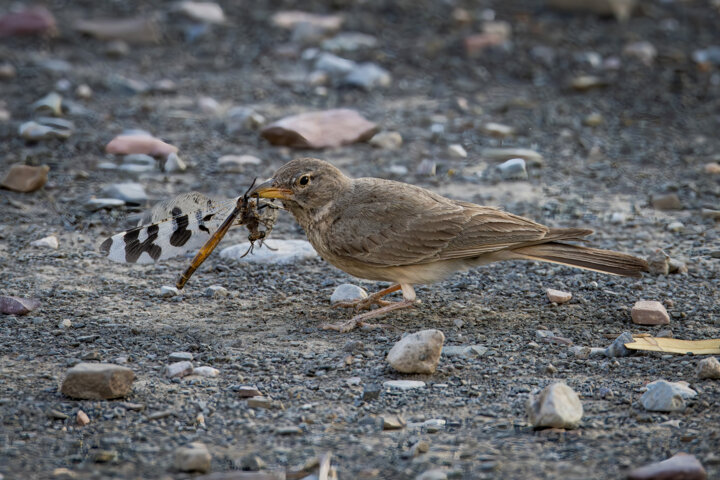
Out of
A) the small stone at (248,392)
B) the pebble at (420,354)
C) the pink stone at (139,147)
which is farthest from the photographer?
the pink stone at (139,147)

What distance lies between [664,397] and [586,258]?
144cm

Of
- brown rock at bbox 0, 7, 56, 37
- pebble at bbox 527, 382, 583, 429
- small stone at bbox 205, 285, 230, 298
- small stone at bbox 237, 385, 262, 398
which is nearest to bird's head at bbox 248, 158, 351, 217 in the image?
small stone at bbox 205, 285, 230, 298

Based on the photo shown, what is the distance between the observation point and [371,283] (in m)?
6.34

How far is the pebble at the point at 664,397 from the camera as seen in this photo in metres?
4.15

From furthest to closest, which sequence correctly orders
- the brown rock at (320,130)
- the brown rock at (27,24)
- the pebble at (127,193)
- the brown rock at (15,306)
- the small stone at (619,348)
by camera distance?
the brown rock at (27,24) < the brown rock at (320,130) < the pebble at (127,193) < the brown rock at (15,306) < the small stone at (619,348)

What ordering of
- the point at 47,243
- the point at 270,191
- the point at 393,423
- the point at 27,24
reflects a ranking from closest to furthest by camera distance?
the point at 393,423
the point at 270,191
the point at 47,243
the point at 27,24

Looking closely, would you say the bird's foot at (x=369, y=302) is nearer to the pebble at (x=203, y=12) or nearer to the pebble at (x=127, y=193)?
the pebble at (x=127, y=193)

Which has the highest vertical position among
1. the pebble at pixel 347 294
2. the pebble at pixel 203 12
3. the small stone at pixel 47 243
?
the pebble at pixel 203 12

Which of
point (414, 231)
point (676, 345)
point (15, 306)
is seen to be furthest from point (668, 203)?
point (15, 306)

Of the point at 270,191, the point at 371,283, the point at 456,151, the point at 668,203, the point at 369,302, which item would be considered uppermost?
the point at 270,191

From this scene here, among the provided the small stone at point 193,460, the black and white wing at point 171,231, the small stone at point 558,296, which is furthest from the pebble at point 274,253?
the small stone at point 193,460

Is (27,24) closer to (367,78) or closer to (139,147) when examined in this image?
(139,147)

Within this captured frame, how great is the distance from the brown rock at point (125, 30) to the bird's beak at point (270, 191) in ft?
20.3

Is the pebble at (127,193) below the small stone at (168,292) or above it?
above
